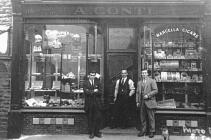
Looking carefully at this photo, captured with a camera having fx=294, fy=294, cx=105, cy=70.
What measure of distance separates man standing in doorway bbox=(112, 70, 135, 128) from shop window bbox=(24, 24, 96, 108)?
3.89 feet

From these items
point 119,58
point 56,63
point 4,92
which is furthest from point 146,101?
point 4,92

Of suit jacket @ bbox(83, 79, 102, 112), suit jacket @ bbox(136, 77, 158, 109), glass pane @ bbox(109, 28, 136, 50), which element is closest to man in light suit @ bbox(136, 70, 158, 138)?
suit jacket @ bbox(136, 77, 158, 109)

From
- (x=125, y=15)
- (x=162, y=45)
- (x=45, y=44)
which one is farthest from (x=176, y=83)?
(x=45, y=44)

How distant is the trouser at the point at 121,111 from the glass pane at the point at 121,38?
184 centimetres

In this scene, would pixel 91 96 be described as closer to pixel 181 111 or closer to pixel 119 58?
pixel 119 58

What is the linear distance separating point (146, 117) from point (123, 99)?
0.96 meters

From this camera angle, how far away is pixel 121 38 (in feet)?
34.4

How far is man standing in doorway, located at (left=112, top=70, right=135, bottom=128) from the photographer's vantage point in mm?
9742

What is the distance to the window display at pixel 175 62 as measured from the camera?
Answer: 977 cm

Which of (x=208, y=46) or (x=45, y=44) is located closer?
(x=208, y=46)

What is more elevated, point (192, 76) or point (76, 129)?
point (192, 76)

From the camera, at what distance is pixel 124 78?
32.1ft

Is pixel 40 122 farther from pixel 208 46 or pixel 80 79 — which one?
pixel 208 46

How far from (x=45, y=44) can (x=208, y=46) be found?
17.8ft
